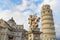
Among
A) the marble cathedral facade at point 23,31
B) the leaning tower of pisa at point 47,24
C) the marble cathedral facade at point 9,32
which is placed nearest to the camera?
the marble cathedral facade at point 9,32

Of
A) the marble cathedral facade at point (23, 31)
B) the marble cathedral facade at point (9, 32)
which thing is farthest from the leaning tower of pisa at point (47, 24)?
the marble cathedral facade at point (9, 32)

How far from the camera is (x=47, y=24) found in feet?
171

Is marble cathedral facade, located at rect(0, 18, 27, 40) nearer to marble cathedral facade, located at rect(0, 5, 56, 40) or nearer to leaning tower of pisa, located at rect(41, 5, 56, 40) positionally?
marble cathedral facade, located at rect(0, 5, 56, 40)

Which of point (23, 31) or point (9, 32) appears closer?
point (9, 32)

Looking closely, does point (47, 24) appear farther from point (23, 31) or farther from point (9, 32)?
point (9, 32)

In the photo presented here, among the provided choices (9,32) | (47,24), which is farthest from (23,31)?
(47,24)

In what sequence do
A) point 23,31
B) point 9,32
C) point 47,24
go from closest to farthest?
point 9,32
point 23,31
point 47,24

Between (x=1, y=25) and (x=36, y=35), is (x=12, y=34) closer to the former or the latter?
(x=1, y=25)

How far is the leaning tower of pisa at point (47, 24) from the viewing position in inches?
1972

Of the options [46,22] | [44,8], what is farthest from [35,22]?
[44,8]

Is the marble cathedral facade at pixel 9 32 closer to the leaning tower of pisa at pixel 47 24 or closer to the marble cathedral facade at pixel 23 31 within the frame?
the marble cathedral facade at pixel 23 31

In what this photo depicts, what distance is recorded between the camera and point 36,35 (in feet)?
52.9

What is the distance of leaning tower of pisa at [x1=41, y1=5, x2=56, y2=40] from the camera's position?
50.1m

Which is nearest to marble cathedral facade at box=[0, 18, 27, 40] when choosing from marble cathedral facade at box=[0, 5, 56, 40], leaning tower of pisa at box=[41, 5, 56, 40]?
marble cathedral facade at box=[0, 5, 56, 40]
